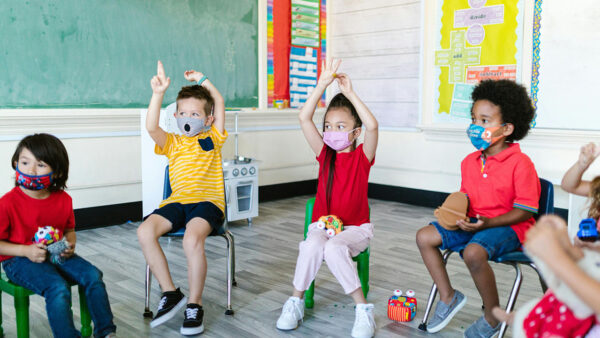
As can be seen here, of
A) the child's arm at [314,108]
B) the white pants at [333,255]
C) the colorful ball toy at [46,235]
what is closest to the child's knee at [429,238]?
the white pants at [333,255]

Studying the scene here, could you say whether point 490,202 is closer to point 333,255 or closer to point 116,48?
point 333,255

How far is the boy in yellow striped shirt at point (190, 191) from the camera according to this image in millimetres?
2309

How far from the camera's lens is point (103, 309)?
1970 mm

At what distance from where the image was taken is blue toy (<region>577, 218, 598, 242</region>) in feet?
5.28

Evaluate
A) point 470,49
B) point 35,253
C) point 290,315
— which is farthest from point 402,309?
point 470,49

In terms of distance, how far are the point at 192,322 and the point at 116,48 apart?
2.59 meters

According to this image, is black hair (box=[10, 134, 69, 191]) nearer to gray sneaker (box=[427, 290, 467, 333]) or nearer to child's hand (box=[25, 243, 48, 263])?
child's hand (box=[25, 243, 48, 263])

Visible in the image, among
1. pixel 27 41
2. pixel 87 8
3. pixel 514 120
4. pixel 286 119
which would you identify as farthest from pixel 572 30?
pixel 27 41

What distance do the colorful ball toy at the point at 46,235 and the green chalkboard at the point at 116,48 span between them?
2.11 meters

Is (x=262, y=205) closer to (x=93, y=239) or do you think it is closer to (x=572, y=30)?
(x=93, y=239)

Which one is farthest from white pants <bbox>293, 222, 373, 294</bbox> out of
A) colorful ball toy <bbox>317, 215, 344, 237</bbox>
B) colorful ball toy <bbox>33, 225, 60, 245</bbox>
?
colorful ball toy <bbox>33, 225, 60, 245</bbox>

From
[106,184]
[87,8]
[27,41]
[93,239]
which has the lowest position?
[93,239]

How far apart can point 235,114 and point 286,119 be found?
0.86 metres

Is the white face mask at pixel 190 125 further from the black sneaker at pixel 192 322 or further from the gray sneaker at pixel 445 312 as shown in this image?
the gray sneaker at pixel 445 312
